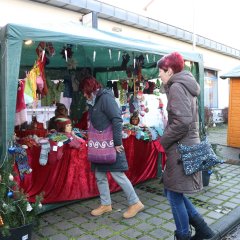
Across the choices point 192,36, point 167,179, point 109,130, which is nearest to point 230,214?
point 167,179

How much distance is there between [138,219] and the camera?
3.96m

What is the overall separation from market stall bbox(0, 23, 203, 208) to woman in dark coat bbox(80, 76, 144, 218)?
22.2 inches

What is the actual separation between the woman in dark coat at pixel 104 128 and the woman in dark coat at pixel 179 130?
3.07 feet

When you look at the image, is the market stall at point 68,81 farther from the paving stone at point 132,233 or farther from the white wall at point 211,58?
the white wall at point 211,58

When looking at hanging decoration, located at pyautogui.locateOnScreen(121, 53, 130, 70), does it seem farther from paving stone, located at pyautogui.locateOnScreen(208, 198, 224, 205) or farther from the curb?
the curb

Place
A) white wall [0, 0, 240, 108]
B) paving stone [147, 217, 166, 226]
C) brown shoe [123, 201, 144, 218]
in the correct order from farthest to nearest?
white wall [0, 0, 240, 108] → brown shoe [123, 201, 144, 218] → paving stone [147, 217, 166, 226]

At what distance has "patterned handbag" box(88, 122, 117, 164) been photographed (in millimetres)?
3770

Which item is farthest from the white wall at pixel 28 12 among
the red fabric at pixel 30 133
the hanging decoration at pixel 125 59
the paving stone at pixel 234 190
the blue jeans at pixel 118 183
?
the paving stone at pixel 234 190

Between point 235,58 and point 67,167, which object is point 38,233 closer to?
point 67,167

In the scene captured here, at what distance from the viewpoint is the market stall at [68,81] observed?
3.21 metres

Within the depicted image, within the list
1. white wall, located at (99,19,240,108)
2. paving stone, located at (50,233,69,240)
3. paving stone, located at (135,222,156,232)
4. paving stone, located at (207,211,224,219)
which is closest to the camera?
paving stone, located at (50,233,69,240)

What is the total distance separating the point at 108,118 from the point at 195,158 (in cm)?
129

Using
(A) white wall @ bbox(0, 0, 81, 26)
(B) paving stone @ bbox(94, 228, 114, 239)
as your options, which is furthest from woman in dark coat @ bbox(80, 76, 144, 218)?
(A) white wall @ bbox(0, 0, 81, 26)

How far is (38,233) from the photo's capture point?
3.58 m
